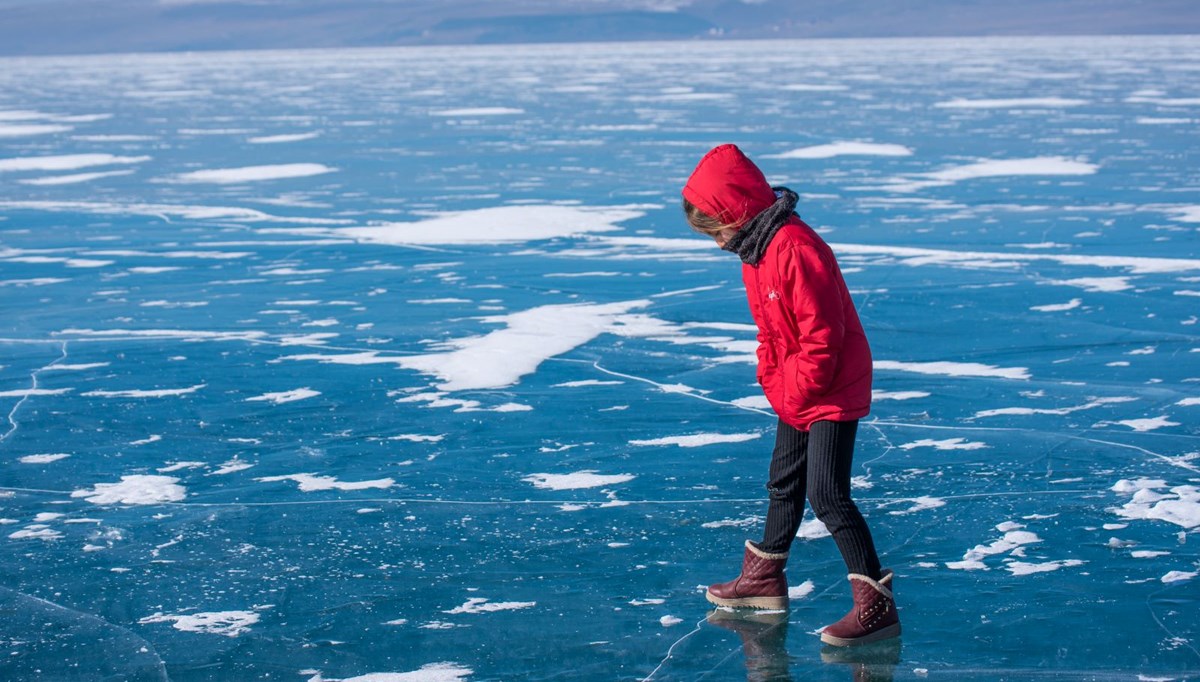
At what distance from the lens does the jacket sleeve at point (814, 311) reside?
3236 mm

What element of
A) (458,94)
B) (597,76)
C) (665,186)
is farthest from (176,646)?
(597,76)

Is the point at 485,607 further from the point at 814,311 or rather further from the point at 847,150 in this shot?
the point at 847,150

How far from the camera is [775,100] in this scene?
2945 cm

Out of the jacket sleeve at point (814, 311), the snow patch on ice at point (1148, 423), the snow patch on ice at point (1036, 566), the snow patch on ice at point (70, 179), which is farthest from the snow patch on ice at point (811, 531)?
the snow patch on ice at point (70, 179)

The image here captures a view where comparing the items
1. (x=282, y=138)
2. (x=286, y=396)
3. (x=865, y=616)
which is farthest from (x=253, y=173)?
(x=865, y=616)

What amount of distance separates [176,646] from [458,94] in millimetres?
32513

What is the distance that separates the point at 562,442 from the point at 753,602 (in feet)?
6.18

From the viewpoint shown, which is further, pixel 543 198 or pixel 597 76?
pixel 597 76

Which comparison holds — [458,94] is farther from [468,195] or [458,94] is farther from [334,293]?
[334,293]

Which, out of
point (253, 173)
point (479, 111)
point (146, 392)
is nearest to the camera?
point (146, 392)

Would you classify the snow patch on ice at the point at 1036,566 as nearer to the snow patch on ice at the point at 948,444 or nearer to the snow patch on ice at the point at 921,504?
the snow patch on ice at the point at 921,504

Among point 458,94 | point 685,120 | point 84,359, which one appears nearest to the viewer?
point 84,359

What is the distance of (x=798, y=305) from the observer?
3250 mm

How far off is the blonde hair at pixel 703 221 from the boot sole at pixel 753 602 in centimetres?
100
